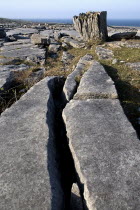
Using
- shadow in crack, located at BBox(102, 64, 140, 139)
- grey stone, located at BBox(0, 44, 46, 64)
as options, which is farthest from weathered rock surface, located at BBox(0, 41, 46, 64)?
shadow in crack, located at BBox(102, 64, 140, 139)

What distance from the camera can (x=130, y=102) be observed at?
6383 millimetres

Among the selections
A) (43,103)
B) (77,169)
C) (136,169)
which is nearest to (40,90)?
(43,103)

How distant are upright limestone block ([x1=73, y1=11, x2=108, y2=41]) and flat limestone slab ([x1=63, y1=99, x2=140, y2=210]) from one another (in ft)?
33.2

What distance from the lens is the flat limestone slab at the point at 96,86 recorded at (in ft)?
19.5

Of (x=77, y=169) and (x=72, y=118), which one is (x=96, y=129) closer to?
(x=72, y=118)

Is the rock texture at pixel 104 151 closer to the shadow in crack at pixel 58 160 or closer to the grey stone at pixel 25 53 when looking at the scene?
the shadow in crack at pixel 58 160

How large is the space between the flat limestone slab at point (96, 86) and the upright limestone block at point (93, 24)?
7.19 m

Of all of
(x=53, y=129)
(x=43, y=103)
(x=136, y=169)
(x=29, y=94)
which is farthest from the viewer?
(x=29, y=94)

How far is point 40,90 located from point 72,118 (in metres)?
1.89

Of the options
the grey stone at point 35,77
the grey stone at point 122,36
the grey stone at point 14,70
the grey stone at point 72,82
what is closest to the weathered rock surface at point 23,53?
the grey stone at point 14,70

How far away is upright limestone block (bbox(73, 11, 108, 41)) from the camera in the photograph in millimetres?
14358

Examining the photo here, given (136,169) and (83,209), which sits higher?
(136,169)

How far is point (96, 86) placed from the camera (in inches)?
257

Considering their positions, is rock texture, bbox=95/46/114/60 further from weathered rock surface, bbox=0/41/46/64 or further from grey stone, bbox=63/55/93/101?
weathered rock surface, bbox=0/41/46/64
